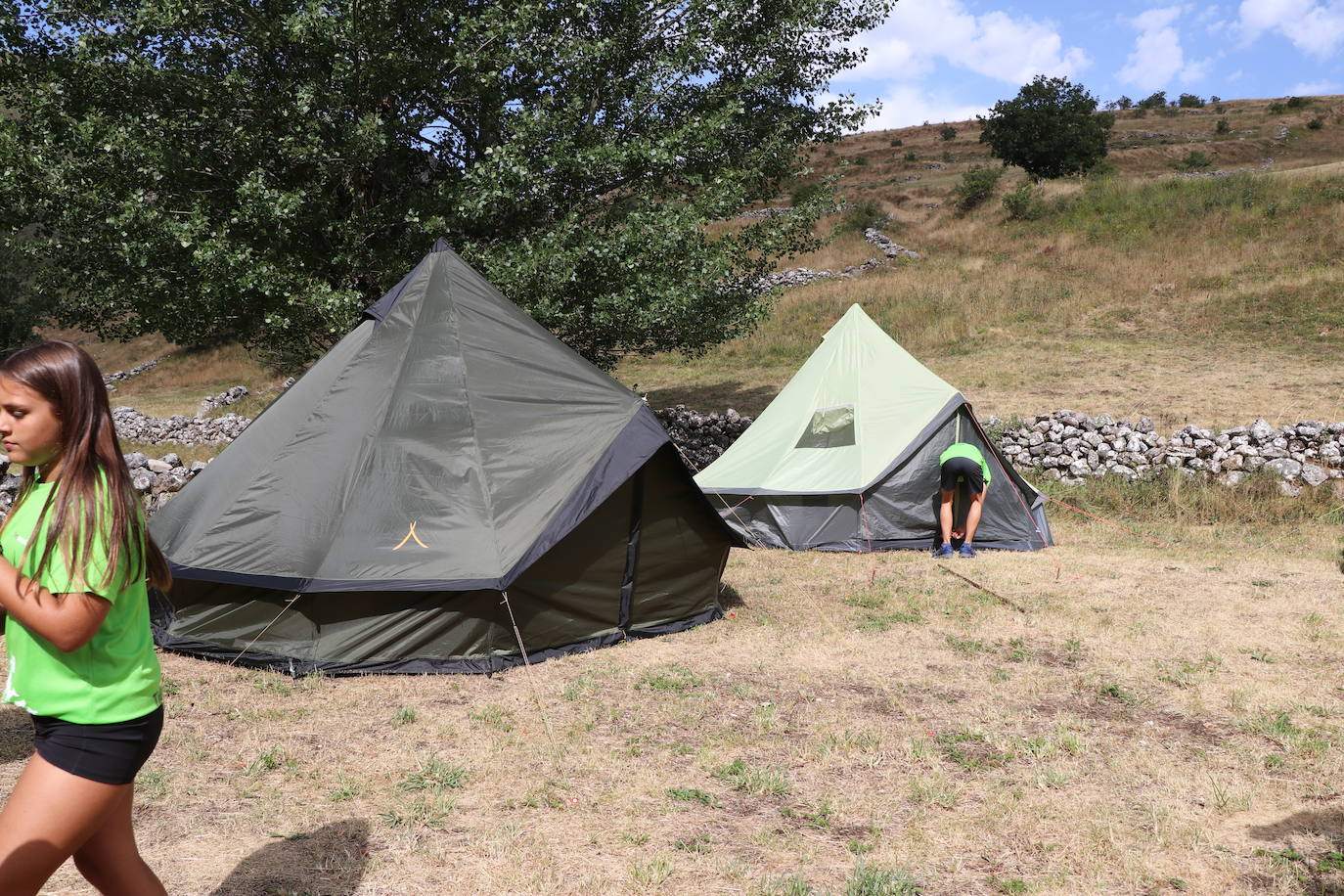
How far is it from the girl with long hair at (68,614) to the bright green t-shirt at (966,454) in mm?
8911

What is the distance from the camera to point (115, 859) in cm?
256

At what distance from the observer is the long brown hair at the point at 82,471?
7.64ft

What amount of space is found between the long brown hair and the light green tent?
8.17 meters

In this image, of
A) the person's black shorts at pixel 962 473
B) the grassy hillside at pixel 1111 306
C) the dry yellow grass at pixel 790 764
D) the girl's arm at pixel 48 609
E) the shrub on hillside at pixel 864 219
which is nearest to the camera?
the girl's arm at pixel 48 609

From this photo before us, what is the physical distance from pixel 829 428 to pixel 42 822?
9510 mm

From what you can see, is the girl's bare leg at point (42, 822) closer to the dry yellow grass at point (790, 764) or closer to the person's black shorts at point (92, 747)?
the person's black shorts at point (92, 747)

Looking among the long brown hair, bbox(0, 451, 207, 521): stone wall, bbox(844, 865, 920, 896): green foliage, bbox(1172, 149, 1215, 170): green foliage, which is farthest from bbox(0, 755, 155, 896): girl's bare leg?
bbox(1172, 149, 1215, 170): green foliage

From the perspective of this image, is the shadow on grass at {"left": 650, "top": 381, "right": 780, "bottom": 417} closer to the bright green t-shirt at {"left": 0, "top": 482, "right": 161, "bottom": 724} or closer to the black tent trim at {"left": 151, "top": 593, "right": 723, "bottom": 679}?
the black tent trim at {"left": 151, "top": 593, "right": 723, "bottom": 679}

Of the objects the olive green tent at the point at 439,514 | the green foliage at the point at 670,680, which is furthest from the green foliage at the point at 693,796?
the olive green tent at the point at 439,514

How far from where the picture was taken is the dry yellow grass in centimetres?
410

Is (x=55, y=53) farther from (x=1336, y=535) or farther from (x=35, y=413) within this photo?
(x=1336, y=535)

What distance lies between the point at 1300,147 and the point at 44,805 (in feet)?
212

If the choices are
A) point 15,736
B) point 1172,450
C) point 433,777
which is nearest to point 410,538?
point 433,777

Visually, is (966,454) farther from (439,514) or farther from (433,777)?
Result: (433,777)
